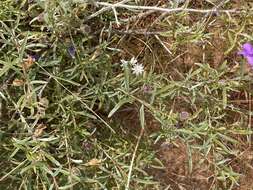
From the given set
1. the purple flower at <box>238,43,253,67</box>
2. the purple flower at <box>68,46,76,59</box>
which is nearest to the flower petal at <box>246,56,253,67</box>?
the purple flower at <box>238,43,253,67</box>

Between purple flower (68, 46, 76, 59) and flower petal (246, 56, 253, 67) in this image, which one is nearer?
flower petal (246, 56, 253, 67)

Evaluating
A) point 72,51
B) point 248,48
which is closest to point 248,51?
point 248,48

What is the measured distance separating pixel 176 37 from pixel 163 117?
26cm

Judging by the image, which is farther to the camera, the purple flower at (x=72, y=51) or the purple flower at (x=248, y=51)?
the purple flower at (x=72, y=51)

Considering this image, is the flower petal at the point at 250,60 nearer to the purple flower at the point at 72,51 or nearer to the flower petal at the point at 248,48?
the flower petal at the point at 248,48

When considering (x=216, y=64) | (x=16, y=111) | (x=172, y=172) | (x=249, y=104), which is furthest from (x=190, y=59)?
(x=16, y=111)

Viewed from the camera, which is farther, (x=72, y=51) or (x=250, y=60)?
(x=72, y=51)

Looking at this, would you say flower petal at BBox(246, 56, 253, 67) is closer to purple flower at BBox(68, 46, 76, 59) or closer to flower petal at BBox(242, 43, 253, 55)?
flower petal at BBox(242, 43, 253, 55)

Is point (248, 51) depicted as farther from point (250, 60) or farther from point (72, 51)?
point (72, 51)

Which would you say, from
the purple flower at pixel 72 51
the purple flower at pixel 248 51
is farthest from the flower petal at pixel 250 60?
the purple flower at pixel 72 51

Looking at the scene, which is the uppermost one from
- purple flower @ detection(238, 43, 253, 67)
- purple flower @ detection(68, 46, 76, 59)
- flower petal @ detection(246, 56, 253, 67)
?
purple flower @ detection(238, 43, 253, 67)

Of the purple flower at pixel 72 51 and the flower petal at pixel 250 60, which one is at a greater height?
the flower petal at pixel 250 60

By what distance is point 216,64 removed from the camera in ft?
8.41

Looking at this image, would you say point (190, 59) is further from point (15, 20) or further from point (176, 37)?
point (15, 20)
